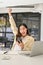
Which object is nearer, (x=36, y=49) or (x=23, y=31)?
(x=36, y=49)

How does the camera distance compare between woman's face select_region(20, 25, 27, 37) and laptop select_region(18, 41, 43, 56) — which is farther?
woman's face select_region(20, 25, 27, 37)

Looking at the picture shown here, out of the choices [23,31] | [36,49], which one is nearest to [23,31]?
[23,31]

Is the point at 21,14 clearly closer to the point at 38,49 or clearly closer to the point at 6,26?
the point at 6,26

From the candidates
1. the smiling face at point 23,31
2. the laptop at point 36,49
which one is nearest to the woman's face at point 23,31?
the smiling face at point 23,31

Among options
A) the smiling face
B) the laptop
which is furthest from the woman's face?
the laptop

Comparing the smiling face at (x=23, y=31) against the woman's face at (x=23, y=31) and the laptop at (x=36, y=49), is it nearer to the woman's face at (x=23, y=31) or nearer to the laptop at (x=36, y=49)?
the woman's face at (x=23, y=31)

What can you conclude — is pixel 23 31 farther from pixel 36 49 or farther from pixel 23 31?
pixel 36 49

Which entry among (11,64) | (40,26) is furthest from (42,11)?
(11,64)

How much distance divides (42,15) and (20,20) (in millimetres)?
652

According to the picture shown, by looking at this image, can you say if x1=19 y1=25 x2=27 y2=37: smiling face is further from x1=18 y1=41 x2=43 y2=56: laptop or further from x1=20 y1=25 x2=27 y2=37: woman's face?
x1=18 y1=41 x2=43 y2=56: laptop

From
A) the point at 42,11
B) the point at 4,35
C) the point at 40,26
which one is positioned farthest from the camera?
the point at 4,35

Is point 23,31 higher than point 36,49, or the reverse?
point 23,31

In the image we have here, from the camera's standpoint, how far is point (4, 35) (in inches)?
163

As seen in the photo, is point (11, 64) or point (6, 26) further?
point (6, 26)
